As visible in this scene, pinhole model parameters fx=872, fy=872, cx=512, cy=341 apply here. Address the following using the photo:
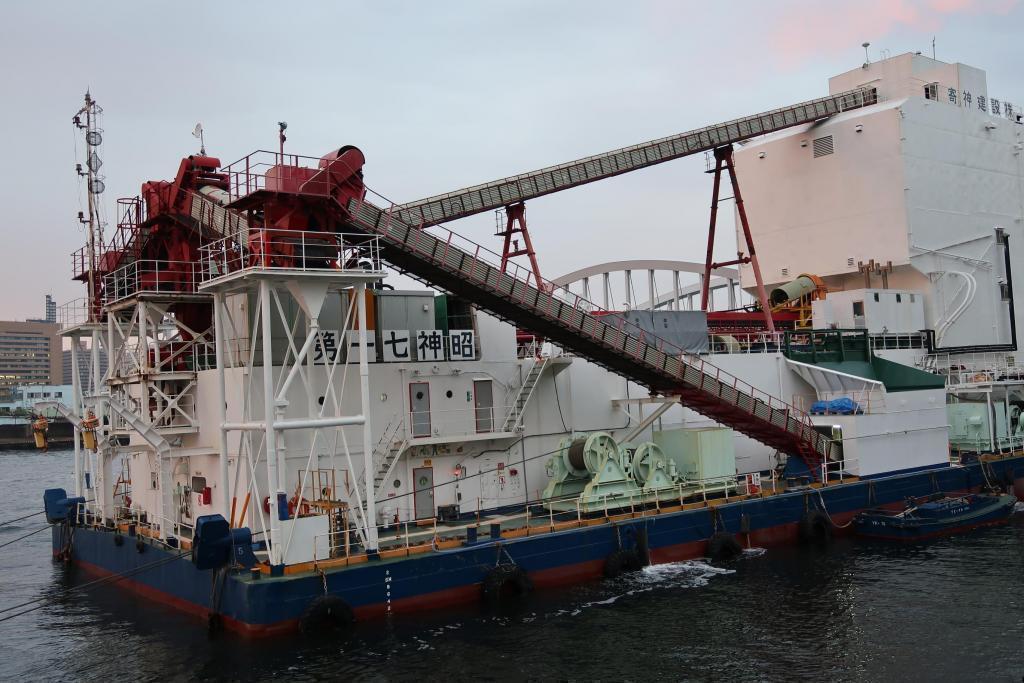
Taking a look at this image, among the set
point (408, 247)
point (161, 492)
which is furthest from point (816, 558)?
point (161, 492)

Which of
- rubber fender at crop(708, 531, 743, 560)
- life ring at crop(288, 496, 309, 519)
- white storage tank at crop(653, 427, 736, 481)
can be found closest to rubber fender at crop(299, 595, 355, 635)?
life ring at crop(288, 496, 309, 519)

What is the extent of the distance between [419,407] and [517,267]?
538 cm

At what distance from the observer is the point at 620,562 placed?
2555cm

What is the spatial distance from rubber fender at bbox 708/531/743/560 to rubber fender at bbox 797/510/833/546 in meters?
3.20

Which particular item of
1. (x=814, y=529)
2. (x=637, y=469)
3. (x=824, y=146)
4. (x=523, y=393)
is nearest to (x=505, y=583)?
(x=637, y=469)

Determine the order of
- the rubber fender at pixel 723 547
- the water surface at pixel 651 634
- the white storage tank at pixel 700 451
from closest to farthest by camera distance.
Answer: the water surface at pixel 651 634
the rubber fender at pixel 723 547
the white storage tank at pixel 700 451

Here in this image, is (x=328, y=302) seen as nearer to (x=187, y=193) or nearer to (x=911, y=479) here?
(x=187, y=193)

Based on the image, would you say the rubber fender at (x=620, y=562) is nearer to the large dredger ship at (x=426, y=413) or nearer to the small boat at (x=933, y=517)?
the large dredger ship at (x=426, y=413)

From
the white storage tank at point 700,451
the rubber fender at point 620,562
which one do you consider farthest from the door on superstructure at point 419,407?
the white storage tank at point 700,451

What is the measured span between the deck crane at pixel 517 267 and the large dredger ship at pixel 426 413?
3.6 inches

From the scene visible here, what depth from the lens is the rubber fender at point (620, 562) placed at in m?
25.3

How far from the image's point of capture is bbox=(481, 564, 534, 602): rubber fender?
22.9m

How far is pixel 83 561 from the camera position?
97.2 feet

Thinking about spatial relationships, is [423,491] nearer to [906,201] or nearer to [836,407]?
[836,407]
